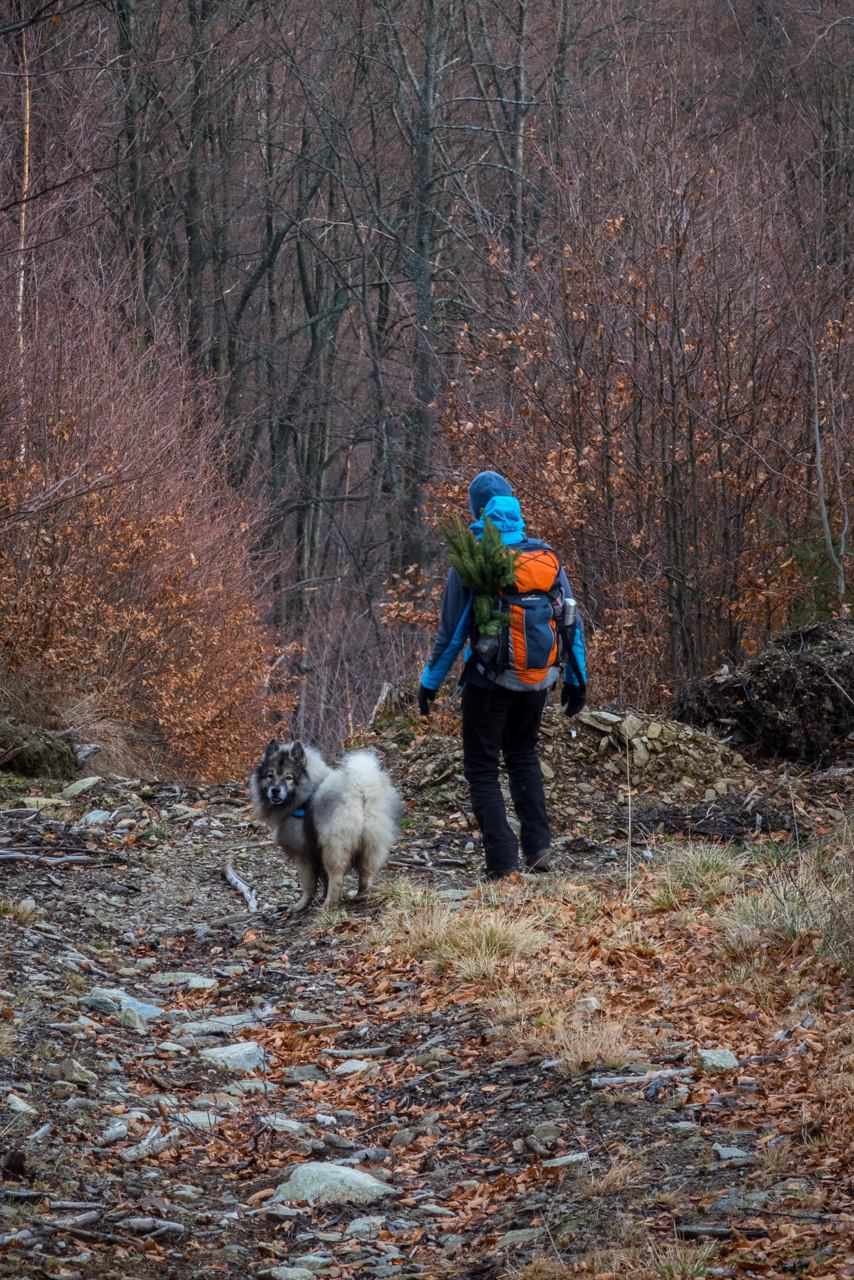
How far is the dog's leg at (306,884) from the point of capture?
7895mm

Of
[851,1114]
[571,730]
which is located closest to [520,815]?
[571,730]

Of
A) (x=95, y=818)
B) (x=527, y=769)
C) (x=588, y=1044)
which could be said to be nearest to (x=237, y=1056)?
(x=588, y=1044)

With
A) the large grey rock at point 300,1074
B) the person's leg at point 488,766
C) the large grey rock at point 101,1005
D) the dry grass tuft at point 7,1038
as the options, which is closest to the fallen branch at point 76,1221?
the dry grass tuft at point 7,1038

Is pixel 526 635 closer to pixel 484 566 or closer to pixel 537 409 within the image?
pixel 484 566

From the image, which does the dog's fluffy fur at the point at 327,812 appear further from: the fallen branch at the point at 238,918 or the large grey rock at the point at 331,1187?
the large grey rock at the point at 331,1187

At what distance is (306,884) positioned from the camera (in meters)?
7.96

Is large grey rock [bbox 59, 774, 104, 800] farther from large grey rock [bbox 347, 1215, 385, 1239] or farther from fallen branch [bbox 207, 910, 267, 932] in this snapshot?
large grey rock [bbox 347, 1215, 385, 1239]

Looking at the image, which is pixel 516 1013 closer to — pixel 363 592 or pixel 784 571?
pixel 784 571

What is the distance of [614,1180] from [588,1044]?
1093 millimetres

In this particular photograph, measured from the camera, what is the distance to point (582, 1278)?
3.15m

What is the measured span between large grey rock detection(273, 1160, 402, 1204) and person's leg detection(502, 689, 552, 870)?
375 centimetres

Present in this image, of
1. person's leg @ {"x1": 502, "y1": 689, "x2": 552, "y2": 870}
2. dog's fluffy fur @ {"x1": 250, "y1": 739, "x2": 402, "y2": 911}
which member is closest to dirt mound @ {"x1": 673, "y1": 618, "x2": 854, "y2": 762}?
person's leg @ {"x1": 502, "y1": 689, "x2": 552, "y2": 870}

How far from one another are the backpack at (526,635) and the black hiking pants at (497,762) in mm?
162

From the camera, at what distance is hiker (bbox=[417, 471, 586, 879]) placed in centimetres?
726
